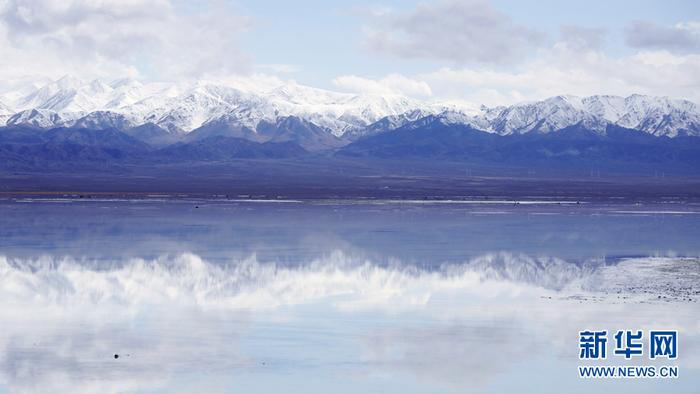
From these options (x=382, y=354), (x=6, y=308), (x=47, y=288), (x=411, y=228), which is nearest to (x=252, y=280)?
(x=47, y=288)

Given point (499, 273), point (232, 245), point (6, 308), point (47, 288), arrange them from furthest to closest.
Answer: point (232, 245)
point (499, 273)
point (47, 288)
point (6, 308)

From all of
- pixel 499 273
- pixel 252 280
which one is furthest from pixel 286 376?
pixel 499 273

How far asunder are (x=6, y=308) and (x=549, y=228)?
94.1ft

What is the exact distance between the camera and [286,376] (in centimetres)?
1625

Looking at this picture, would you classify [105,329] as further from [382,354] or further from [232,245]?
[232,245]

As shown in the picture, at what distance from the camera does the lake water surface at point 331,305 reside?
53.6ft

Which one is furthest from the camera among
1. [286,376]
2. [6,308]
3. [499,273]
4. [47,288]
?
[499,273]

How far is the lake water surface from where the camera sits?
53.6 feet

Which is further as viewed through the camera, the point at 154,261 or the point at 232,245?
the point at 232,245

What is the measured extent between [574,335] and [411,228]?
25604 millimetres

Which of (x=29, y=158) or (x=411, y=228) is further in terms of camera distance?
(x=29, y=158)

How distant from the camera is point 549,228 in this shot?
151ft

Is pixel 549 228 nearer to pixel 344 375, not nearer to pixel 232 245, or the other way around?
pixel 232 245

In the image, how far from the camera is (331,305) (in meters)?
22.9
